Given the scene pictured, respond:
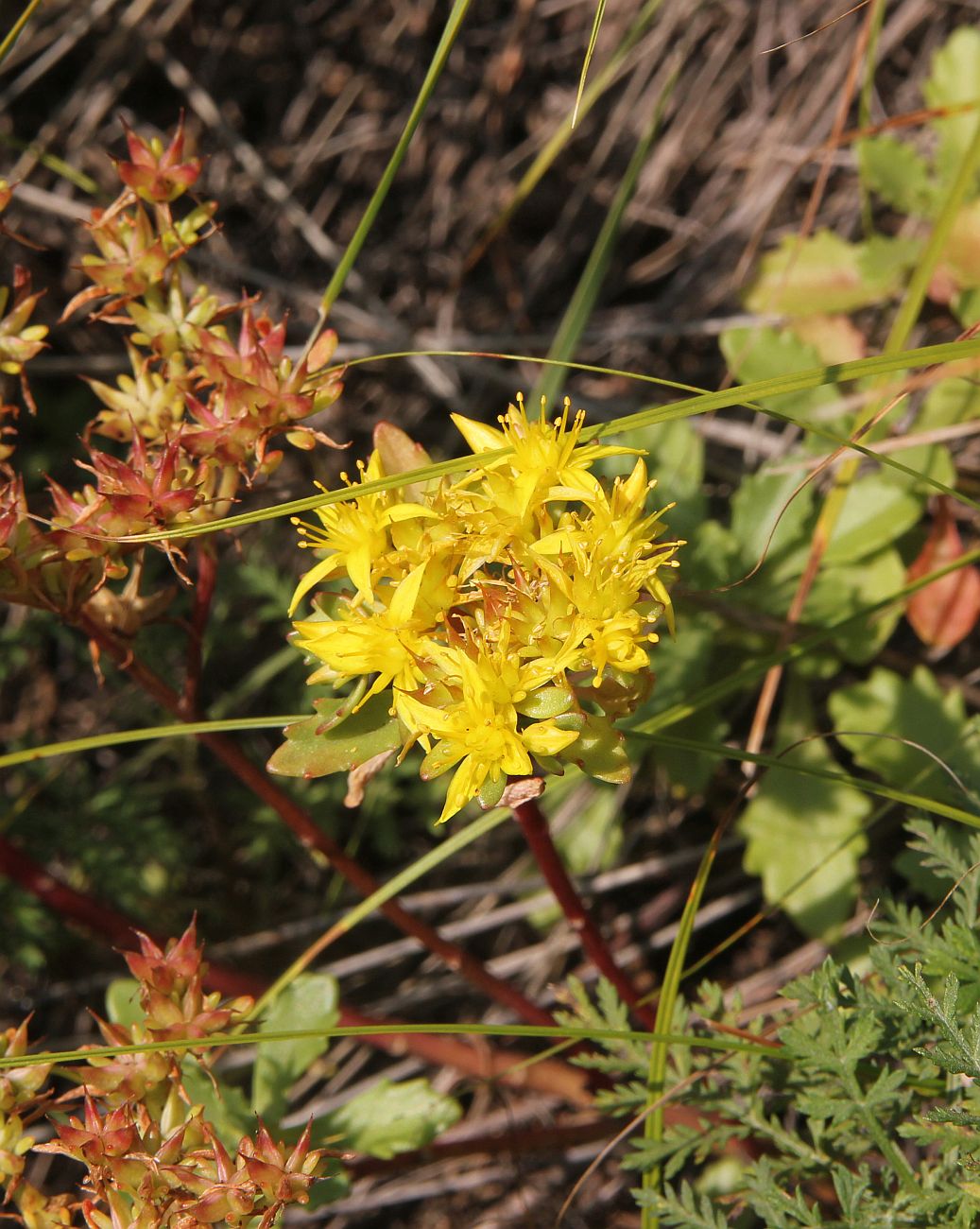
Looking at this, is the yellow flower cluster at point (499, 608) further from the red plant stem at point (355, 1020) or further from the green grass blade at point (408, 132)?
the red plant stem at point (355, 1020)

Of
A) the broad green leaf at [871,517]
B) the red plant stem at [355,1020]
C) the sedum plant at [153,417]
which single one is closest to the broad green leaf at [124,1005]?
the red plant stem at [355,1020]

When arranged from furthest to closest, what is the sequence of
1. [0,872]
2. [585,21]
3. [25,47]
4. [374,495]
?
1. [585,21]
2. [25,47]
3. [0,872]
4. [374,495]

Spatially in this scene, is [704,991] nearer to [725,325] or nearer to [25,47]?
[725,325]

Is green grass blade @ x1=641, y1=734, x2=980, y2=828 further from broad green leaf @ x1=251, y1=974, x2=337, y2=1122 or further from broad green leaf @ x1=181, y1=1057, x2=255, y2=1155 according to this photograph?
broad green leaf @ x1=181, y1=1057, x2=255, y2=1155

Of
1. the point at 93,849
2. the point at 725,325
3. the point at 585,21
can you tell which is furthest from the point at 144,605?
the point at 585,21

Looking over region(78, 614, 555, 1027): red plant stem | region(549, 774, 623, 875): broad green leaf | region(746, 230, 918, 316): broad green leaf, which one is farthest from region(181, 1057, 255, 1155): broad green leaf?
region(746, 230, 918, 316): broad green leaf

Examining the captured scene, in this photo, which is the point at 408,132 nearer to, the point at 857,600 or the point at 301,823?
the point at 301,823

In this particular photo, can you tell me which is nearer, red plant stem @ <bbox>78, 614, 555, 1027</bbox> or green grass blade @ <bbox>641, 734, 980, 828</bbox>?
green grass blade @ <bbox>641, 734, 980, 828</bbox>
